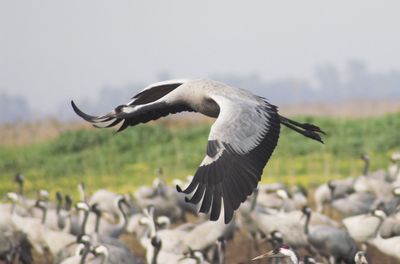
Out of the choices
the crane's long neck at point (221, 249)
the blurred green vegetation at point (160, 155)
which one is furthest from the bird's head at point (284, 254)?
the blurred green vegetation at point (160, 155)

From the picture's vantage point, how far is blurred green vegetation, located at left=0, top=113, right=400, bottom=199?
65.9 ft

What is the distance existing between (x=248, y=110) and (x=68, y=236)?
5823mm

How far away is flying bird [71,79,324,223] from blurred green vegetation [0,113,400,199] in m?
12.7

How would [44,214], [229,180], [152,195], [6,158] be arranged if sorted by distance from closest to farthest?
[229,180], [44,214], [152,195], [6,158]

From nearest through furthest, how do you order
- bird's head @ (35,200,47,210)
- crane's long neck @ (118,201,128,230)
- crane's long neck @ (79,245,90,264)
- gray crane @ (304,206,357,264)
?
crane's long neck @ (79,245,90,264) < gray crane @ (304,206,357,264) < bird's head @ (35,200,47,210) < crane's long neck @ (118,201,128,230)

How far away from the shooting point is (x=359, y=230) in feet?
37.0

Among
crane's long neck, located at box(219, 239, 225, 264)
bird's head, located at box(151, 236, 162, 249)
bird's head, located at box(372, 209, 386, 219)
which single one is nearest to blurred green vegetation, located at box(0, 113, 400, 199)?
bird's head, located at box(372, 209, 386, 219)

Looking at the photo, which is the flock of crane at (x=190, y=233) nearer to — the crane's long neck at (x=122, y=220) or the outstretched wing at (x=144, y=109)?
the crane's long neck at (x=122, y=220)

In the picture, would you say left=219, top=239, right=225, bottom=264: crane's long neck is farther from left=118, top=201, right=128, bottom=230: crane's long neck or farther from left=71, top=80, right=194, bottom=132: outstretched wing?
left=71, top=80, right=194, bottom=132: outstretched wing

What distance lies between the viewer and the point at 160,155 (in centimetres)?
2233

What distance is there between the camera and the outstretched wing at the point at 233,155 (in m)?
5.10

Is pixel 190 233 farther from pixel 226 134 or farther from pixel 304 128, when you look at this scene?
pixel 226 134

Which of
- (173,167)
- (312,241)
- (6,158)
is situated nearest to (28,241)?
(312,241)

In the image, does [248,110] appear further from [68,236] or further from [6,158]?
[6,158]
